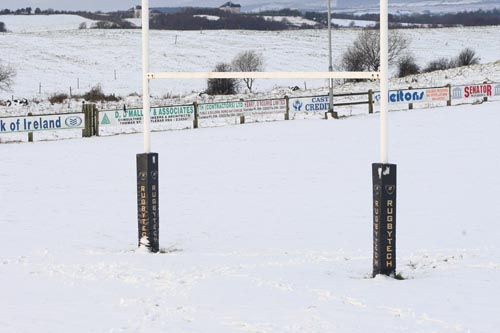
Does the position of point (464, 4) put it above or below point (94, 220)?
above

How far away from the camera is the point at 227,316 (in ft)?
20.4

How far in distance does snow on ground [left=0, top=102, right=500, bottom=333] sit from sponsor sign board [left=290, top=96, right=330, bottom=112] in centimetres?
830

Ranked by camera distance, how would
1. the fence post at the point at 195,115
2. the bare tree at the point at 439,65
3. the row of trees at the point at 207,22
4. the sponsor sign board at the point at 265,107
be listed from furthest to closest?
the bare tree at the point at 439,65, the sponsor sign board at the point at 265,107, the fence post at the point at 195,115, the row of trees at the point at 207,22

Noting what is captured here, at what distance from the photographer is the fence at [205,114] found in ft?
96.0

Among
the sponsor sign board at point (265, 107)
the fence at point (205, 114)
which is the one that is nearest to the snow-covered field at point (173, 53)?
the sponsor sign board at point (265, 107)

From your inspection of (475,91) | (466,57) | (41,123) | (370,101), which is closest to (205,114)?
(41,123)

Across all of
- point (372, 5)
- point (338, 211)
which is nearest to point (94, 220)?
point (338, 211)

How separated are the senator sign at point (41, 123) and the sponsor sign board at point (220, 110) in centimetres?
461

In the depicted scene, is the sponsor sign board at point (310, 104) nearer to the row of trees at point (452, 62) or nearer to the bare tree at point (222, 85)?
the bare tree at point (222, 85)

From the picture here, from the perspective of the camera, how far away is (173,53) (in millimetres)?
46344

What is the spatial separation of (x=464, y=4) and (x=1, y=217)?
812 centimetres

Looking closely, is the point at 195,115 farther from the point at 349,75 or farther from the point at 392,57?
the point at 349,75

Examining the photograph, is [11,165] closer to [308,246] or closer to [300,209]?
[300,209]

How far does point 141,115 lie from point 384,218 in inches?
955
